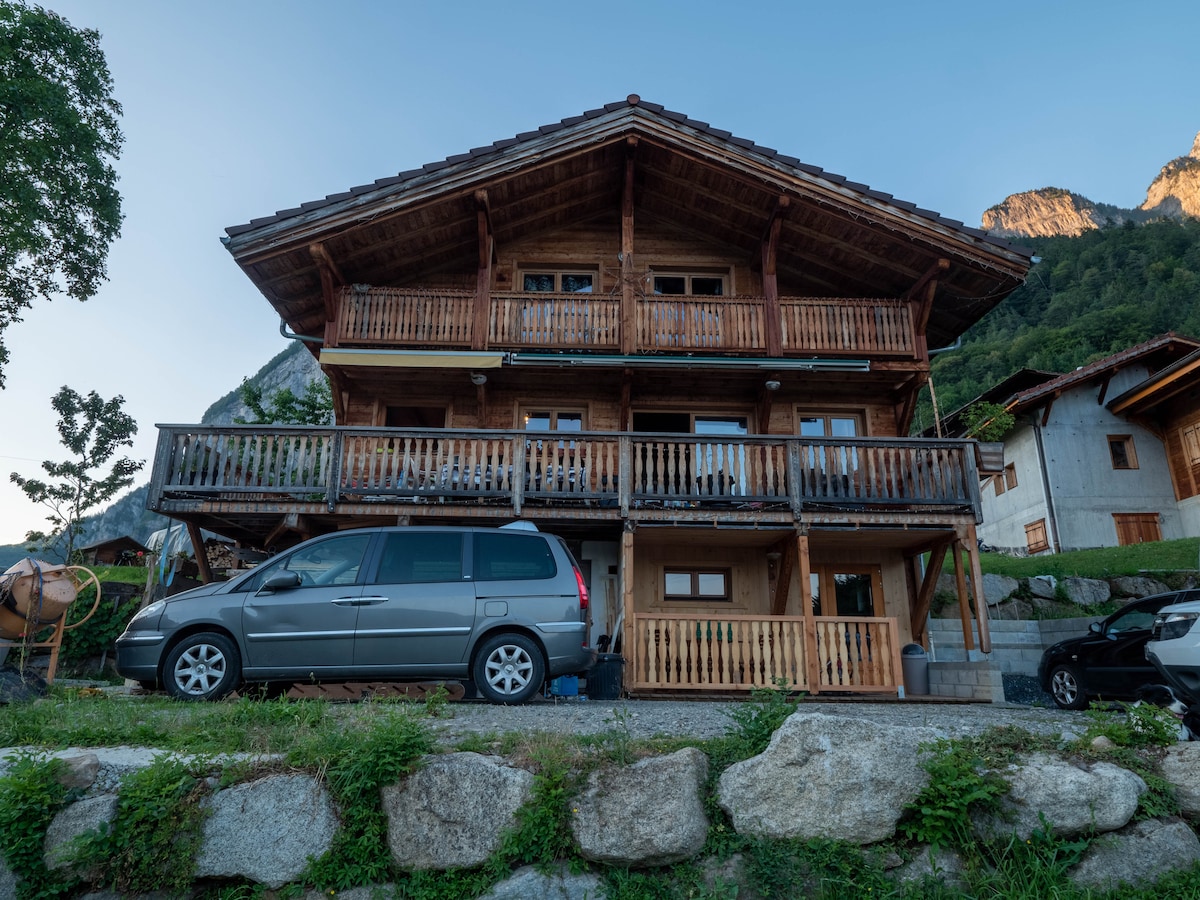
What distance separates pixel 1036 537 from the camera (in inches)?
1057

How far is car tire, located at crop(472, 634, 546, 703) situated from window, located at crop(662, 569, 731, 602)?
6203 millimetres

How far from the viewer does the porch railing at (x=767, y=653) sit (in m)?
11.3

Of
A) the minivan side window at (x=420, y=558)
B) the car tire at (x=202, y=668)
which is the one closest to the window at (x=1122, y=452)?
the minivan side window at (x=420, y=558)

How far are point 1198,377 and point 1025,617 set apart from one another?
13027 millimetres

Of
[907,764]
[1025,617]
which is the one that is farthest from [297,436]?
[1025,617]

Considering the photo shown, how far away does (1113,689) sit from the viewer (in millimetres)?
10859

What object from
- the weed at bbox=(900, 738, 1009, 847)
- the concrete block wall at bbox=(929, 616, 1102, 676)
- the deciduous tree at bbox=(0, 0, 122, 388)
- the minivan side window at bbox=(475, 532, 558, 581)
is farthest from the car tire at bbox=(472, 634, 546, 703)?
the deciduous tree at bbox=(0, 0, 122, 388)

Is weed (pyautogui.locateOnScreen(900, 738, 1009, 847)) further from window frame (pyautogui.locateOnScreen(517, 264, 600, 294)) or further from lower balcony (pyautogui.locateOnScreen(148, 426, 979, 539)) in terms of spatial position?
window frame (pyautogui.locateOnScreen(517, 264, 600, 294))

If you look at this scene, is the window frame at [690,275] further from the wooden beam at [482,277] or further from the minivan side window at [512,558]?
the minivan side window at [512,558]

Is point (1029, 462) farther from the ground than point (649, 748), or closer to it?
farther from the ground

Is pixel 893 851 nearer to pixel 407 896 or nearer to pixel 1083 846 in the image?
pixel 1083 846

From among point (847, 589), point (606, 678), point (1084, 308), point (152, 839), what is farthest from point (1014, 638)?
point (1084, 308)

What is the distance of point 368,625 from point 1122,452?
1057 inches

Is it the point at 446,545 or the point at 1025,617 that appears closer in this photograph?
the point at 446,545
